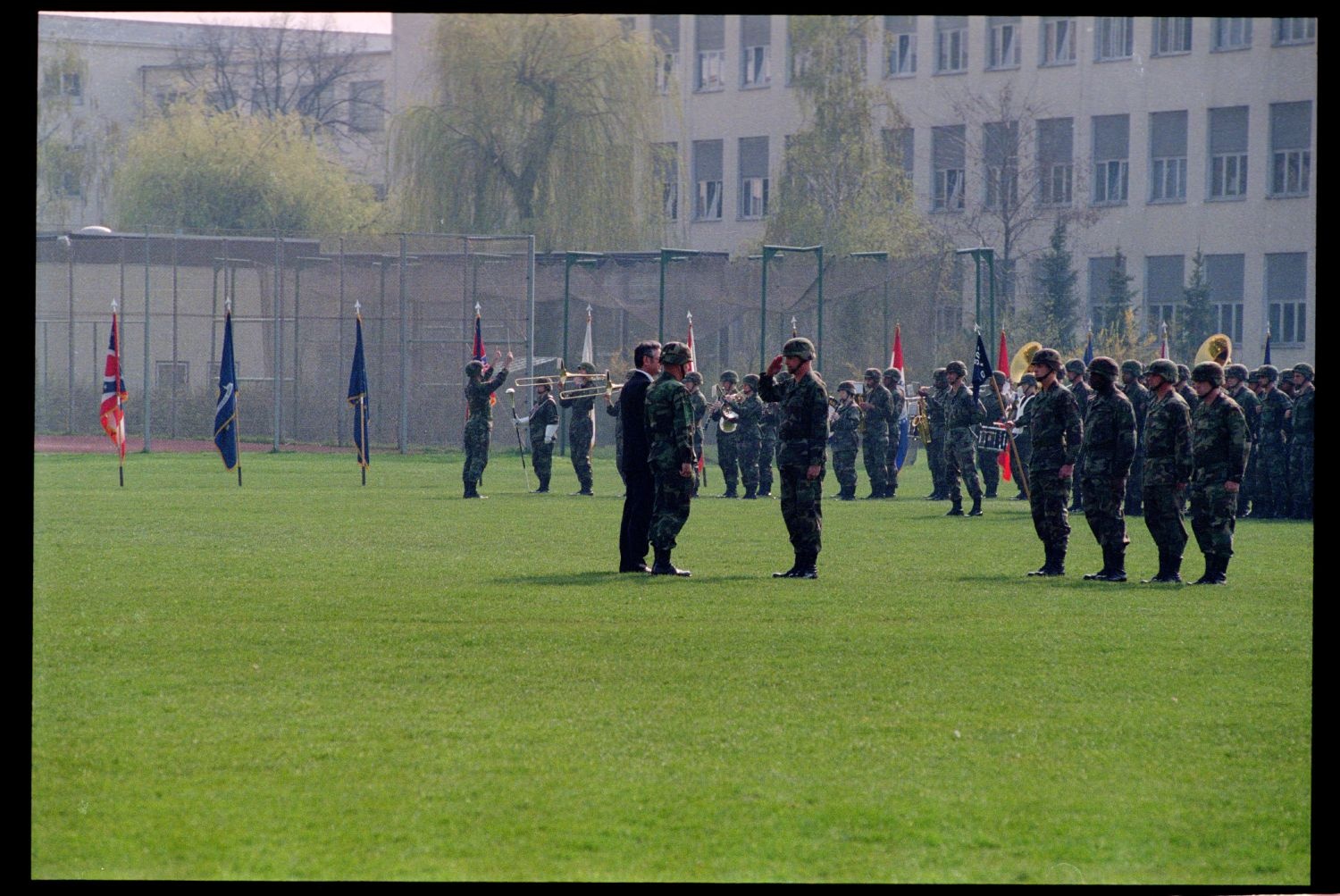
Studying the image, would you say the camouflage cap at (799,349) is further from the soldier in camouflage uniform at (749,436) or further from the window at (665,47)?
the window at (665,47)

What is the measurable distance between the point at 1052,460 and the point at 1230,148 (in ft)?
97.0

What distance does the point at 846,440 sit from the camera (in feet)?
93.5

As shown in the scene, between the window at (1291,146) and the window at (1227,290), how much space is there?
7.65 ft

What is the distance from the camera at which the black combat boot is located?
1656 centimetres

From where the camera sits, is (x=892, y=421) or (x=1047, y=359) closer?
(x=1047, y=359)

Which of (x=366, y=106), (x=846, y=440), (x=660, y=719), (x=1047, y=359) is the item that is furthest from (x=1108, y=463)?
(x=366, y=106)

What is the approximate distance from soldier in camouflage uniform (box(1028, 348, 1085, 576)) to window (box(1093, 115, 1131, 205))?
30.3 metres

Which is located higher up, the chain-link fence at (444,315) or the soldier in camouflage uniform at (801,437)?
the chain-link fence at (444,315)

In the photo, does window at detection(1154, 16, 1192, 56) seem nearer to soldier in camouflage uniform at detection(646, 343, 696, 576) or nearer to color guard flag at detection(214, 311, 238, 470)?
color guard flag at detection(214, 311, 238, 470)

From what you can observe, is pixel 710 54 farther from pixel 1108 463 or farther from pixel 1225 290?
pixel 1108 463

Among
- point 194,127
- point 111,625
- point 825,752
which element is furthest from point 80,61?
point 825,752

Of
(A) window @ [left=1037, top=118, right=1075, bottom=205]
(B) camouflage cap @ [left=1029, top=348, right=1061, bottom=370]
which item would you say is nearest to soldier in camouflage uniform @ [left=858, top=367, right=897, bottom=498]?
(B) camouflage cap @ [left=1029, top=348, right=1061, bottom=370]

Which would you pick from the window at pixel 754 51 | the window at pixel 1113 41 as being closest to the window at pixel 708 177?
the window at pixel 754 51

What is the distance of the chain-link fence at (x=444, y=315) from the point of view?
1581 inches
